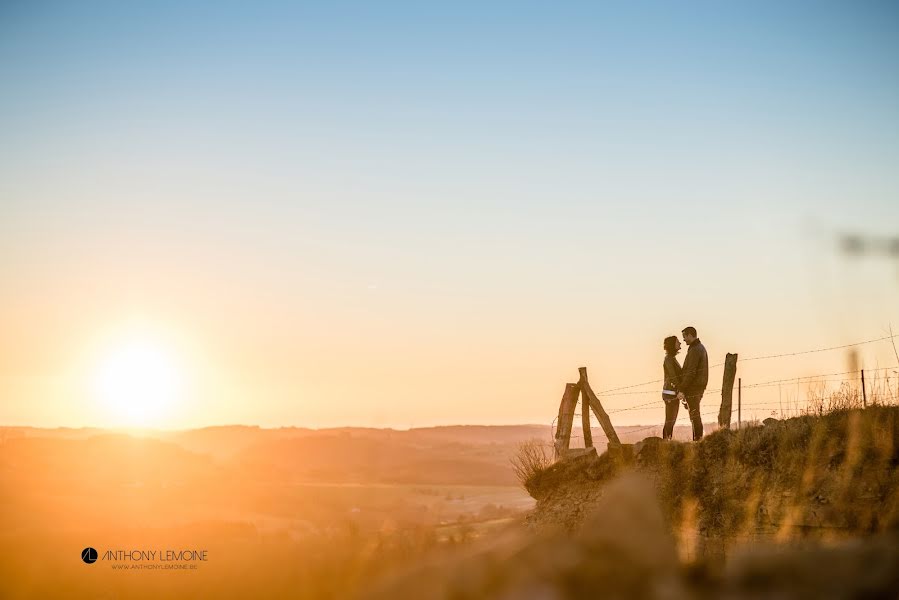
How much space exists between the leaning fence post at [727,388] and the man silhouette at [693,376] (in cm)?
36

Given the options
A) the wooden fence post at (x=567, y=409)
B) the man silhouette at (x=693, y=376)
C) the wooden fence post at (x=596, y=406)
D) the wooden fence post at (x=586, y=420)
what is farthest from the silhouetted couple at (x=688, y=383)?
the wooden fence post at (x=567, y=409)

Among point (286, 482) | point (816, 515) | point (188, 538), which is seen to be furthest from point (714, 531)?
point (286, 482)

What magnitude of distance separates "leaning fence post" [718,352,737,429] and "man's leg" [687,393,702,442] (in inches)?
17.5

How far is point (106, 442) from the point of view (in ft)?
264

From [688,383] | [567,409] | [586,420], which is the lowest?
[586,420]

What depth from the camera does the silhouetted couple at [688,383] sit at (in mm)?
14359

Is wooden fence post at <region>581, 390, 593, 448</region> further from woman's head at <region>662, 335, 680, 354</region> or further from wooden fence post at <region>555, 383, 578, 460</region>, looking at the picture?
woman's head at <region>662, 335, 680, 354</region>

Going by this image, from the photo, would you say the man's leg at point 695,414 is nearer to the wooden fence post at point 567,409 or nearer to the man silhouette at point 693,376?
the man silhouette at point 693,376

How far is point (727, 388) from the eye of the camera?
14.1 m

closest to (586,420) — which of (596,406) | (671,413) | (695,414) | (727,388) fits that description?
(596,406)

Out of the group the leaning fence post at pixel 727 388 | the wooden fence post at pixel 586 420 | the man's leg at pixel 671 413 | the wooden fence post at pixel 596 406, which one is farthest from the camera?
the wooden fence post at pixel 586 420

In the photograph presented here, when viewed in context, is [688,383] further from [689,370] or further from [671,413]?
[671,413]

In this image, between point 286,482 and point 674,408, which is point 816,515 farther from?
point 286,482

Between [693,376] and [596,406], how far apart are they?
230 centimetres
